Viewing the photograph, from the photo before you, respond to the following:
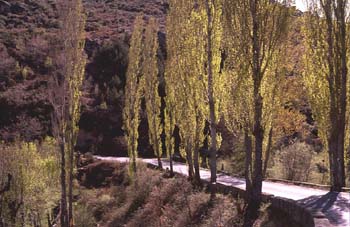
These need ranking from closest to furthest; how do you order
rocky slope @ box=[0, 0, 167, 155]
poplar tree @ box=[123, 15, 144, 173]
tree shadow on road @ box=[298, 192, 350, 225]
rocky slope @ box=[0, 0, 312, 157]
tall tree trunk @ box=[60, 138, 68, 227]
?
tree shadow on road @ box=[298, 192, 350, 225] < tall tree trunk @ box=[60, 138, 68, 227] < poplar tree @ box=[123, 15, 144, 173] < rocky slope @ box=[0, 0, 312, 157] < rocky slope @ box=[0, 0, 167, 155]

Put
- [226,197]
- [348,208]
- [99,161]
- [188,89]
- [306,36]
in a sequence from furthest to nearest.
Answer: [99,161], [188,89], [306,36], [226,197], [348,208]

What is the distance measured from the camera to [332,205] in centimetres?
1336

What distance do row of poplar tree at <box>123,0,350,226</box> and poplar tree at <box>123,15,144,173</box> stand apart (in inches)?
248

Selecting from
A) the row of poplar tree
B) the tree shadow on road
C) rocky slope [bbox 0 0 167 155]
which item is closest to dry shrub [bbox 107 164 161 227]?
the row of poplar tree

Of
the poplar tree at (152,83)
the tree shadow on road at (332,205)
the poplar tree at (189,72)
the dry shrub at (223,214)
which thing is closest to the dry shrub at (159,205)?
the dry shrub at (223,214)

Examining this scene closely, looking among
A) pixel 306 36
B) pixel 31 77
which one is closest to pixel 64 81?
pixel 306 36

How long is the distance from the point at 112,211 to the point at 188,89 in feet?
37.6

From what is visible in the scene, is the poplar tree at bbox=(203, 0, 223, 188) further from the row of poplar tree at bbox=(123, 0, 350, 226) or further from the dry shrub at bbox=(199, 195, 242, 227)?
the dry shrub at bbox=(199, 195, 242, 227)

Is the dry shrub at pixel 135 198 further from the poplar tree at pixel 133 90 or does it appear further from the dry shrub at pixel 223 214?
the dry shrub at pixel 223 214

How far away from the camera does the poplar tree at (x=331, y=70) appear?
17.5 meters

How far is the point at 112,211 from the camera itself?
94.1ft

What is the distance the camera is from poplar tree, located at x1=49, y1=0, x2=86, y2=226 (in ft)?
73.0

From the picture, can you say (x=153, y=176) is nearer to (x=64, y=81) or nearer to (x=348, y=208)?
(x=64, y=81)

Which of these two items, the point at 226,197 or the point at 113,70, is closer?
the point at 226,197
